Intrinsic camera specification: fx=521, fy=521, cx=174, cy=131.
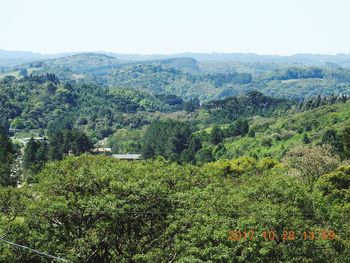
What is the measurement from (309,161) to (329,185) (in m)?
9.76

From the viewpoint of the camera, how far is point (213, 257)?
802 inches

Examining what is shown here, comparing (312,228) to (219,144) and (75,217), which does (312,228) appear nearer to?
(75,217)
